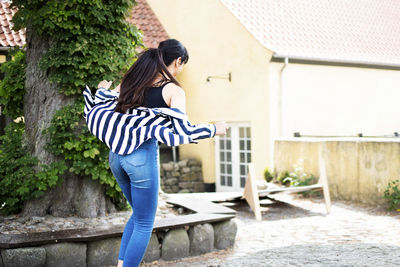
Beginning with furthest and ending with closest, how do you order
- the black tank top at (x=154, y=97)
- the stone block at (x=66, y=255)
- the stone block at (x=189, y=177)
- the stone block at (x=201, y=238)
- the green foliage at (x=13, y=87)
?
the stone block at (x=189, y=177)
the green foliage at (x=13, y=87)
the stone block at (x=201, y=238)
the stone block at (x=66, y=255)
the black tank top at (x=154, y=97)

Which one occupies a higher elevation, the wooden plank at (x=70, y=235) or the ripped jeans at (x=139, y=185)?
the ripped jeans at (x=139, y=185)

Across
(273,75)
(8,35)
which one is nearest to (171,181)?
(273,75)

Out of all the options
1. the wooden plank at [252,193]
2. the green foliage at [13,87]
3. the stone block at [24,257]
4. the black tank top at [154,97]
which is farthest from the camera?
the wooden plank at [252,193]

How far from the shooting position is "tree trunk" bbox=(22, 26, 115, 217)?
5.45m

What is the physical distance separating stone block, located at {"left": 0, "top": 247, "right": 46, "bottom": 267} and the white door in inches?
341

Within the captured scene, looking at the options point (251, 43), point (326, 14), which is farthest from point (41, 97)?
→ point (326, 14)

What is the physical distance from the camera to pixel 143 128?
3.08 m

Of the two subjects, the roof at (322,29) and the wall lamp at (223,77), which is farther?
the wall lamp at (223,77)

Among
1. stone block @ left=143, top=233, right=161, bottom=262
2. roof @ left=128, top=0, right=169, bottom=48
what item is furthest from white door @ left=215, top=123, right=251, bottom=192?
stone block @ left=143, top=233, right=161, bottom=262

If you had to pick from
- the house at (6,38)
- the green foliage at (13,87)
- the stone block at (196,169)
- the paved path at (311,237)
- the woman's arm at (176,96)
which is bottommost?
the paved path at (311,237)

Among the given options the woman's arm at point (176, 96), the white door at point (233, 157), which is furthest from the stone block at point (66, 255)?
the white door at point (233, 157)

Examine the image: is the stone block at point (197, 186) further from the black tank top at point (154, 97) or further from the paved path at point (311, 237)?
the black tank top at point (154, 97)

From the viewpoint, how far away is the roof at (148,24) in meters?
13.8

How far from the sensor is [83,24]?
547cm
